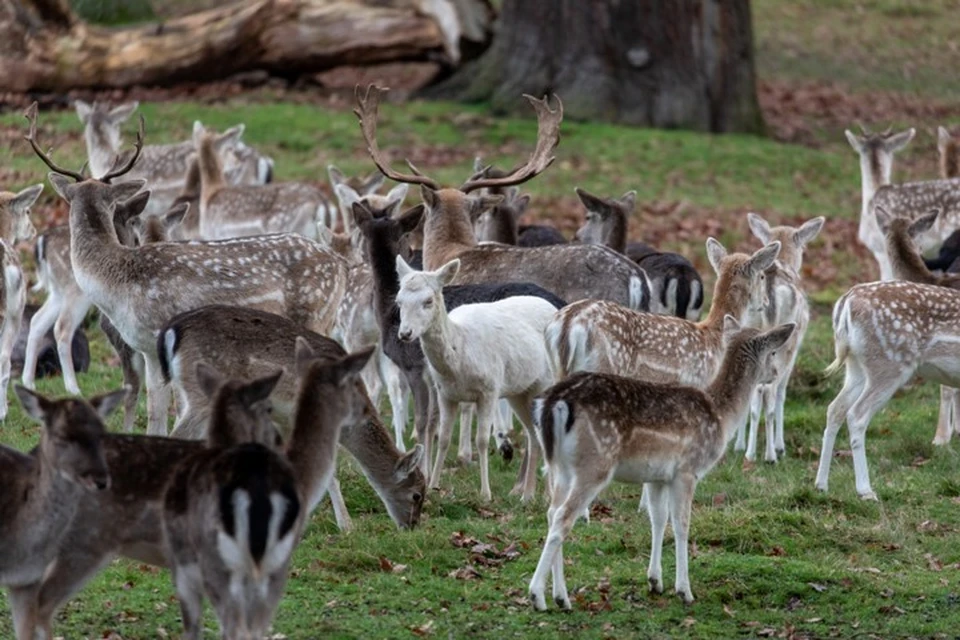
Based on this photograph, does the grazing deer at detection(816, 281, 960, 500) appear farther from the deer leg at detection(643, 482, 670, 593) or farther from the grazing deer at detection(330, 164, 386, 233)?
the grazing deer at detection(330, 164, 386, 233)

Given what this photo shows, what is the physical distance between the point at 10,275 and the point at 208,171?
495cm

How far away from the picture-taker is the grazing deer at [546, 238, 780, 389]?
29.6 ft

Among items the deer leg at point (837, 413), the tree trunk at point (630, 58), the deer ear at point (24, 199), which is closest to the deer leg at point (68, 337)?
the deer ear at point (24, 199)

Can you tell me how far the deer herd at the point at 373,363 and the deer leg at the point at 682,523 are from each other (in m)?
0.01

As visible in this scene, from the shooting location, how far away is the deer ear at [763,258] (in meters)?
9.99

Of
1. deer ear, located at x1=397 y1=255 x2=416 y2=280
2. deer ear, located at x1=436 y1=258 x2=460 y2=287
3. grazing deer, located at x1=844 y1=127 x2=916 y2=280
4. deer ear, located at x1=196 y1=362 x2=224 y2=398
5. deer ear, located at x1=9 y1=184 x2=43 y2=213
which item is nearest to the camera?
deer ear, located at x1=196 y1=362 x2=224 y2=398

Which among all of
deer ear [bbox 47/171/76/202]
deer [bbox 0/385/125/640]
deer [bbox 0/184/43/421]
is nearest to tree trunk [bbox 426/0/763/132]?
deer [bbox 0/184/43/421]

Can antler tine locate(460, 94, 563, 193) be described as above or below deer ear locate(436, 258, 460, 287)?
above

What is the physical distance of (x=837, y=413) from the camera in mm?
9883

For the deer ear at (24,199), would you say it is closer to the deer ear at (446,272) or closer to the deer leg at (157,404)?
the deer leg at (157,404)

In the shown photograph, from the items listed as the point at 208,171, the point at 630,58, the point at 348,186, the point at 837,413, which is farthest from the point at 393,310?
the point at 630,58

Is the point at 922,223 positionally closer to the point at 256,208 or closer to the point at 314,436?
the point at 256,208

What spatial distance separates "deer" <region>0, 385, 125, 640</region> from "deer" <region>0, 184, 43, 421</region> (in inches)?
165

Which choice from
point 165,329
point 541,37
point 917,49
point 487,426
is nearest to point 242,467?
point 165,329
